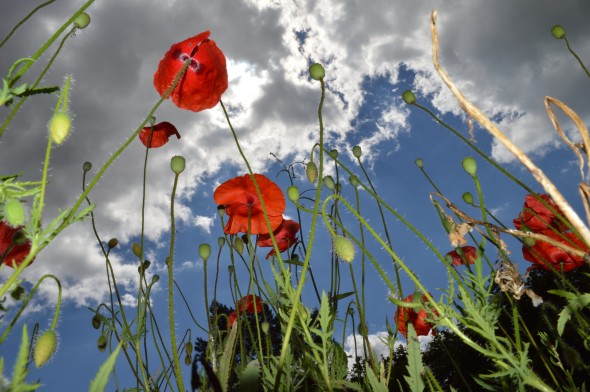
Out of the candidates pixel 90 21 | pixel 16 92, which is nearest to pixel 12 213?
pixel 16 92

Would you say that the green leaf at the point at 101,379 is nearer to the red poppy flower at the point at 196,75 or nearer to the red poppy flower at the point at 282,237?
the red poppy flower at the point at 196,75

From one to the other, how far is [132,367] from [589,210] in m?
2.17

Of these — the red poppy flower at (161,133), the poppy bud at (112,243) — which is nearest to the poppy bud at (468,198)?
the red poppy flower at (161,133)

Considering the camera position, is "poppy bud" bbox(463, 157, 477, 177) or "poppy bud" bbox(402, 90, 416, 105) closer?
"poppy bud" bbox(463, 157, 477, 177)

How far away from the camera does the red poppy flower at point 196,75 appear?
1944 mm

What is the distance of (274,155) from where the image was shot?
2.86m

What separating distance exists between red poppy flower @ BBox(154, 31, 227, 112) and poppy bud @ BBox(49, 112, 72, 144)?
1146mm

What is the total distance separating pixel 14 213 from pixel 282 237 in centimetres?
171

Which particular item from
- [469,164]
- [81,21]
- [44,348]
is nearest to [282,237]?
[469,164]

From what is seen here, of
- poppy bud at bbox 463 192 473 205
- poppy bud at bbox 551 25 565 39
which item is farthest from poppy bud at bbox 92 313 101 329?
poppy bud at bbox 551 25 565 39

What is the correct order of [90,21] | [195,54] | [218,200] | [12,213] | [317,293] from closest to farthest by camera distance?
[12,213] < [90,21] < [195,54] < [218,200] < [317,293]

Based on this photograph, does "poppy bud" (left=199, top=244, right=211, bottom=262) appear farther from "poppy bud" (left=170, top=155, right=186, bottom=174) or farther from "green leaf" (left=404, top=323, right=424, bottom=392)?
"green leaf" (left=404, top=323, right=424, bottom=392)

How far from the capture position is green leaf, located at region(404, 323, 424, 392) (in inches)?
44.8

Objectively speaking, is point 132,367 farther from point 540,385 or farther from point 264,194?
point 540,385
